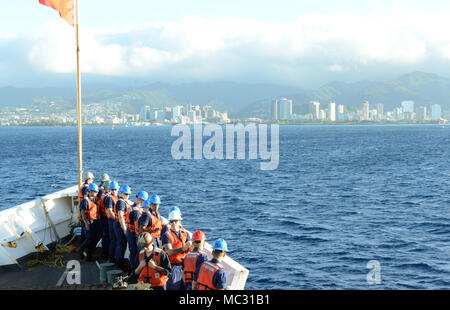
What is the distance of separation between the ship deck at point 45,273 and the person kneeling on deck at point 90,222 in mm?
437

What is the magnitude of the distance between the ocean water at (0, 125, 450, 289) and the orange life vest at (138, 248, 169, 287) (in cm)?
1259

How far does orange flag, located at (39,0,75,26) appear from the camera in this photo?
1602 centimetres

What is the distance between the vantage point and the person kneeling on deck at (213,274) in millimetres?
7289

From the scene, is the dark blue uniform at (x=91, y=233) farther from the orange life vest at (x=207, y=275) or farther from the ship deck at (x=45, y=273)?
the orange life vest at (x=207, y=275)

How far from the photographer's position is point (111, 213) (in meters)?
13.0

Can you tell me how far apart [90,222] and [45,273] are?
1959mm

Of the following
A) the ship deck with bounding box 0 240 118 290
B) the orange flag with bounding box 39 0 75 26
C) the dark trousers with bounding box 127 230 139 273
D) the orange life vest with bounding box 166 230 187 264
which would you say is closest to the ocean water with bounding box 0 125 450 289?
the ship deck with bounding box 0 240 118 290

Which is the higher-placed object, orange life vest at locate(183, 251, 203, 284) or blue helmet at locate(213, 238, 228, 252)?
blue helmet at locate(213, 238, 228, 252)

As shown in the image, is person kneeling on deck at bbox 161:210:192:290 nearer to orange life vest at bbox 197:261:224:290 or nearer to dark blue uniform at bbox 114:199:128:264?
orange life vest at bbox 197:261:224:290

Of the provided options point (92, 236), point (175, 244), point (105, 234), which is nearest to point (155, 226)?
point (175, 244)

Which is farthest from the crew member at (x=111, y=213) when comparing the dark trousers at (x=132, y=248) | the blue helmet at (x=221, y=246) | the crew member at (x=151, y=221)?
the blue helmet at (x=221, y=246)

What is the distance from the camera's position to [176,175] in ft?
221

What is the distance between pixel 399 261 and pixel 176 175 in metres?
45.9
